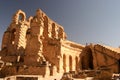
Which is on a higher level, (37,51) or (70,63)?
(37,51)

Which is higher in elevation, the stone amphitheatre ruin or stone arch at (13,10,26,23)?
stone arch at (13,10,26,23)

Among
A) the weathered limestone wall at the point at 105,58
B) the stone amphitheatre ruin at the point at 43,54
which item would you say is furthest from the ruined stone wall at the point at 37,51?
the weathered limestone wall at the point at 105,58

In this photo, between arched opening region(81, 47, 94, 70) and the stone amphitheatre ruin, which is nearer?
the stone amphitheatre ruin

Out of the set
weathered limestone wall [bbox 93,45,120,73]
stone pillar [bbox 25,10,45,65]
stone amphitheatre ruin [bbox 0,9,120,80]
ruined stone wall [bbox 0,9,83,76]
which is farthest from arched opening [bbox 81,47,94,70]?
stone pillar [bbox 25,10,45,65]

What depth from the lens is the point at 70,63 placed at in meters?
33.1

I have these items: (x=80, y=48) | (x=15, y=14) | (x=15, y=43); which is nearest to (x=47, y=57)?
(x=15, y=43)

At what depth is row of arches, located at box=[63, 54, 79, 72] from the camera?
31.0 m

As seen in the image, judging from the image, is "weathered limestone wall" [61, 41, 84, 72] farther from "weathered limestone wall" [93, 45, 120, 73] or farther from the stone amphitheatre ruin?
"weathered limestone wall" [93, 45, 120, 73]

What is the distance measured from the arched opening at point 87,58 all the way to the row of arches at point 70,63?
2.97 m

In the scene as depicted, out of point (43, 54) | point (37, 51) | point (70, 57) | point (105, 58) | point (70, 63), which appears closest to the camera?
point (37, 51)

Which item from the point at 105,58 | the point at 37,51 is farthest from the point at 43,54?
the point at 105,58

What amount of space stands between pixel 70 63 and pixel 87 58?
226 inches

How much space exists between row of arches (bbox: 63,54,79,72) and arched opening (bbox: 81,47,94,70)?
2.97m

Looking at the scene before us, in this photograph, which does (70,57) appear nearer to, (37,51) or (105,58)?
(105,58)
